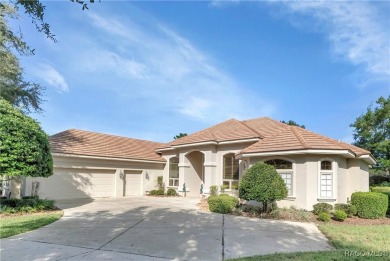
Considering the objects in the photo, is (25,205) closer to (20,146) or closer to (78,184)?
(20,146)

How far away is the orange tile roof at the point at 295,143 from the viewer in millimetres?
14583

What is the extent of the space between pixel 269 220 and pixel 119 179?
13.1 metres

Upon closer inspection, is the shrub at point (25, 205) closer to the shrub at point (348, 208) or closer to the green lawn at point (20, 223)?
the green lawn at point (20, 223)

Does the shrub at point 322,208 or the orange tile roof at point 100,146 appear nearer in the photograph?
the shrub at point 322,208

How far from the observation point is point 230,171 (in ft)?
66.4

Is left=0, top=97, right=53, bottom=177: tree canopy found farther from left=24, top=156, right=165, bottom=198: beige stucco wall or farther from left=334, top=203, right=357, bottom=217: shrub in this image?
left=334, top=203, right=357, bottom=217: shrub

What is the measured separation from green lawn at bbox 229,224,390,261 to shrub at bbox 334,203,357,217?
2.66m

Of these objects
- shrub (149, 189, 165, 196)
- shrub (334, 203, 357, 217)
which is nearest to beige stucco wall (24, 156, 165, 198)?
shrub (149, 189, 165, 196)

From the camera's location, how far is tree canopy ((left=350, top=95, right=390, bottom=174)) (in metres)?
39.1

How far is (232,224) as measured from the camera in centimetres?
1102

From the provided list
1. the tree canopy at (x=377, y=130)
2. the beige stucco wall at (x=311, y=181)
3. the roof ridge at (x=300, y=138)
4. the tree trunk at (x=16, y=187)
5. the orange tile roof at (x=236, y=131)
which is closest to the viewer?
the roof ridge at (x=300, y=138)

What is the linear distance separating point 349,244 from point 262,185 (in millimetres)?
5129

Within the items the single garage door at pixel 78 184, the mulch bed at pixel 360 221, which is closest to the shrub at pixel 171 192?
the single garage door at pixel 78 184

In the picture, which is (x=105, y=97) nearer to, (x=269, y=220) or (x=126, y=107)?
(x=126, y=107)
